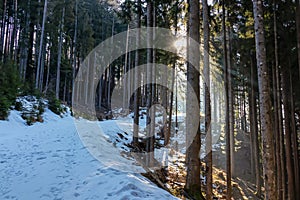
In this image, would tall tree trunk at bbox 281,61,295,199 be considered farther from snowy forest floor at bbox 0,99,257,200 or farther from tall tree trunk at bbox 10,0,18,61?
tall tree trunk at bbox 10,0,18,61

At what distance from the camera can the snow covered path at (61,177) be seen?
3.68m

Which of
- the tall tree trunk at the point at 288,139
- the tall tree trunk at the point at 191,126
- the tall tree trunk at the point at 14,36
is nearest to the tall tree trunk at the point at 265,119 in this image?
the tall tree trunk at the point at 191,126

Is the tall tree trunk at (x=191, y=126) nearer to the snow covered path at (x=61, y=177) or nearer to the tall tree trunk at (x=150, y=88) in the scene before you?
the snow covered path at (x=61, y=177)

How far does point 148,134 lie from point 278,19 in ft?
20.8

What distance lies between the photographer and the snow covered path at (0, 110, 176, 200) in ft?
12.1

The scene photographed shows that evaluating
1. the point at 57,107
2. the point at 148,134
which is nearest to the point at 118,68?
the point at 57,107

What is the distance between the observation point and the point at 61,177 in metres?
4.38

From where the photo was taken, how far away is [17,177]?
4.45 metres

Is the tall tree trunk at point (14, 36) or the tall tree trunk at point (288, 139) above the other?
the tall tree trunk at point (14, 36)

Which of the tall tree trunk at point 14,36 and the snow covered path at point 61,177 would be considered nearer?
the snow covered path at point 61,177

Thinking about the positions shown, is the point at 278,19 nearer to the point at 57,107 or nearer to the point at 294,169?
the point at 294,169

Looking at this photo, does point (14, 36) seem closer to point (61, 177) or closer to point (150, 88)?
point (150, 88)

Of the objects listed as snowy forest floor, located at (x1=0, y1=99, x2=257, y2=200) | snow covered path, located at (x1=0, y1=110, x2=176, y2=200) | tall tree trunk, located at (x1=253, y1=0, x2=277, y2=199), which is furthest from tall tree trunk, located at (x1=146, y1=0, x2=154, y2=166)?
tall tree trunk, located at (x1=253, y1=0, x2=277, y2=199)

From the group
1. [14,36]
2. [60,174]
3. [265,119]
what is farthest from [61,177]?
[14,36]
